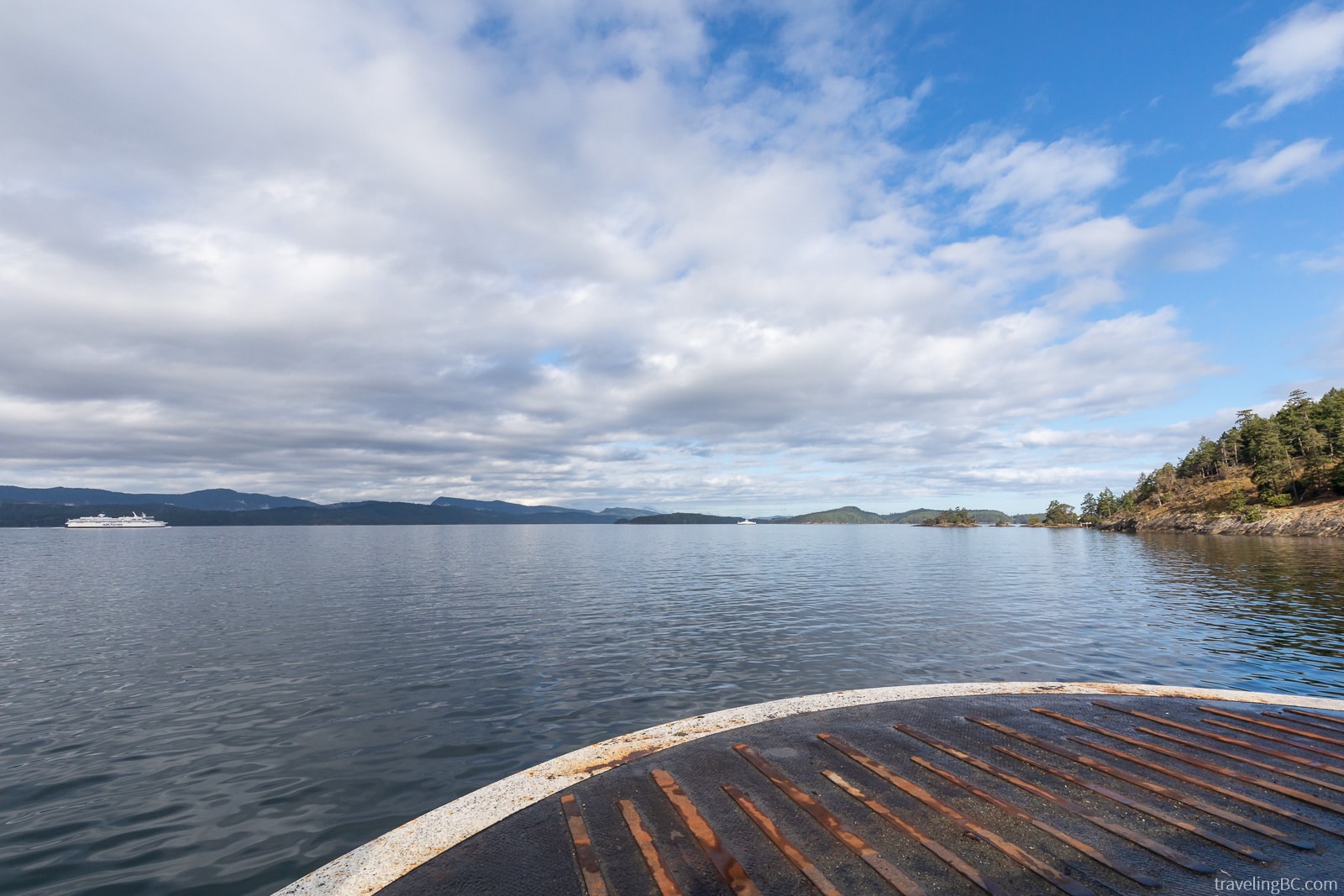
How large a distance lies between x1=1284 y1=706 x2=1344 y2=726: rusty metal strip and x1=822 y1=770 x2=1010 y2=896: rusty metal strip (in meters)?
10.6

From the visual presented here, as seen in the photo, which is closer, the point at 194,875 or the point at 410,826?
the point at 410,826

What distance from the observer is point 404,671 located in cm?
2014

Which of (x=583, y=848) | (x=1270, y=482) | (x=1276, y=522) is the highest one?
(x=1270, y=482)

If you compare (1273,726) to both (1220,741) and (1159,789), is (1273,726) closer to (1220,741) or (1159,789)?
(1220,741)

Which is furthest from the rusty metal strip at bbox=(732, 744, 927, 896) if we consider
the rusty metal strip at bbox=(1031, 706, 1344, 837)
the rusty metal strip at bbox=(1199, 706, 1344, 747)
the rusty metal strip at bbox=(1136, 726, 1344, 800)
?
the rusty metal strip at bbox=(1199, 706, 1344, 747)

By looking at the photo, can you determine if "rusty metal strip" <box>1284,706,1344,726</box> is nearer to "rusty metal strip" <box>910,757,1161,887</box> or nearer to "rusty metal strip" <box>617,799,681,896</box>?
"rusty metal strip" <box>910,757,1161,887</box>

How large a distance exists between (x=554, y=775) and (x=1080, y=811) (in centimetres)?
721

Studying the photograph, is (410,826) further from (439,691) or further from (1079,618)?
(1079,618)

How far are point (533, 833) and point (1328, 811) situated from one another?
10258mm

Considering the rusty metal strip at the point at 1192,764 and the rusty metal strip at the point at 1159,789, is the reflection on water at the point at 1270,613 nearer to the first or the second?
the rusty metal strip at the point at 1192,764

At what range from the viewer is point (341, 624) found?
1129 inches

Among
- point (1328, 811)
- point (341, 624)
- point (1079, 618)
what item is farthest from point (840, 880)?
point (1079, 618)

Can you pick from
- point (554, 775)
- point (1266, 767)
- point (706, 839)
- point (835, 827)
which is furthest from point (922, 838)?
point (1266, 767)

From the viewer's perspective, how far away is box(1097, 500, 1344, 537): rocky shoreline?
11144 cm
